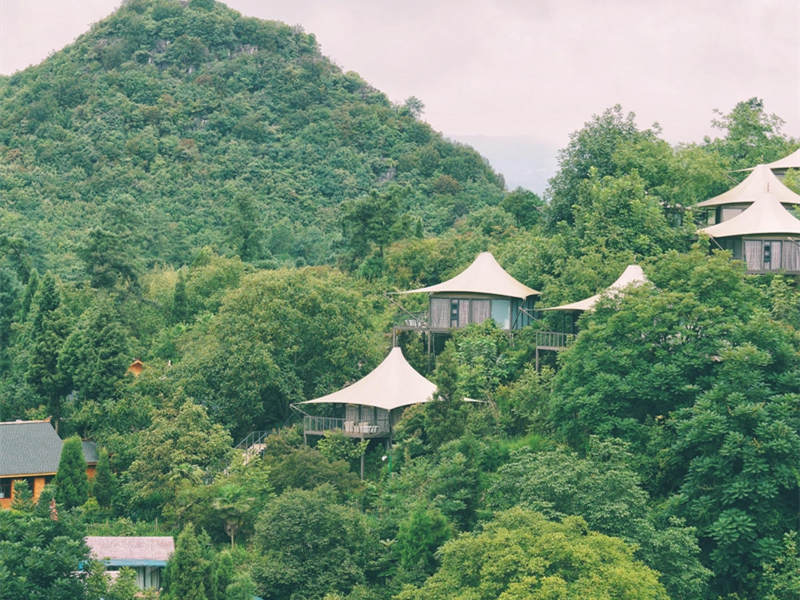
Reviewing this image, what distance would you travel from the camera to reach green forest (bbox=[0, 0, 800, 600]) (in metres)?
22.5

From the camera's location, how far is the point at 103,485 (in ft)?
106

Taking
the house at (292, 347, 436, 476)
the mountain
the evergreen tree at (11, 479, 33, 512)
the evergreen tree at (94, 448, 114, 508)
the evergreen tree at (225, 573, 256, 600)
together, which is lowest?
the evergreen tree at (225, 573, 256, 600)

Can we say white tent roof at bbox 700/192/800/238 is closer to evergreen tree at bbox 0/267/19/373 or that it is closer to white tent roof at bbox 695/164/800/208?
white tent roof at bbox 695/164/800/208

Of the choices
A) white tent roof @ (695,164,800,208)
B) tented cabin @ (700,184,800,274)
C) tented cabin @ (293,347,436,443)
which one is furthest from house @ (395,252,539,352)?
white tent roof @ (695,164,800,208)

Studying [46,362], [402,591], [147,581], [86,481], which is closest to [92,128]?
[46,362]

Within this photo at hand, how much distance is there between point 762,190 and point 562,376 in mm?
12878

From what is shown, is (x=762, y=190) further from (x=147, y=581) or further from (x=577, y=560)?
(x=147, y=581)

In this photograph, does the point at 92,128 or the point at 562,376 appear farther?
the point at 92,128

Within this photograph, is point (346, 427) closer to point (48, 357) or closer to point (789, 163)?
point (48, 357)

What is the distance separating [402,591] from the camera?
23.0 metres

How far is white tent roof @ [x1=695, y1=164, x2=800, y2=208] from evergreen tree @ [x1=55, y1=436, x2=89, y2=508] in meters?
21.0

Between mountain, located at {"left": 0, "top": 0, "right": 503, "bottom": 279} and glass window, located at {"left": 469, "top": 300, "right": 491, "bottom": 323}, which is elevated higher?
mountain, located at {"left": 0, "top": 0, "right": 503, "bottom": 279}

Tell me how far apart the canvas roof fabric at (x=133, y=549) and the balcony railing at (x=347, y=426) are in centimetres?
640

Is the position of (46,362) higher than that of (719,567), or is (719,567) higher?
(46,362)
